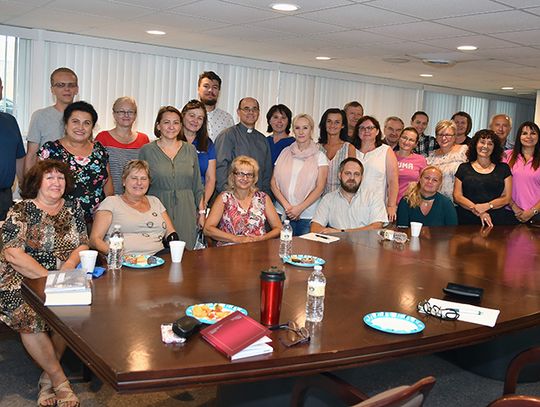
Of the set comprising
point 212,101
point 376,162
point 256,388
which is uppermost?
point 212,101

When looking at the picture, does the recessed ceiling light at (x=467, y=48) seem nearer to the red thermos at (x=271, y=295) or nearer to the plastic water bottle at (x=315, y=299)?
the plastic water bottle at (x=315, y=299)

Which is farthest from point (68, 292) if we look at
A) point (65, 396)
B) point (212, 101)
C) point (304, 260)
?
point (212, 101)

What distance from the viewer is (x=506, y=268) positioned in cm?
308

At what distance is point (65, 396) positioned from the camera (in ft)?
9.52

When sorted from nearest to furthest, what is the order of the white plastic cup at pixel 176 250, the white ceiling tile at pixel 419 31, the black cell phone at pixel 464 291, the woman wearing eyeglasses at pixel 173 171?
the black cell phone at pixel 464 291
the white plastic cup at pixel 176 250
the woman wearing eyeglasses at pixel 173 171
the white ceiling tile at pixel 419 31

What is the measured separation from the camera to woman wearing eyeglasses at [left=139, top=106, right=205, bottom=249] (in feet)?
12.9

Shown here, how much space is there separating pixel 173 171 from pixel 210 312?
2041mm

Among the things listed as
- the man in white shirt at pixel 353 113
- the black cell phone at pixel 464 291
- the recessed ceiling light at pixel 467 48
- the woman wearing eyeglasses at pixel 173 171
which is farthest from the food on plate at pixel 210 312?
the recessed ceiling light at pixel 467 48

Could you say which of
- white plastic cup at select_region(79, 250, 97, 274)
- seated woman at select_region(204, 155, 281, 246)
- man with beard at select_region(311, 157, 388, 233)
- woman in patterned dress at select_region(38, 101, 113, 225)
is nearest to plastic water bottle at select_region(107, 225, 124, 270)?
white plastic cup at select_region(79, 250, 97, 274)

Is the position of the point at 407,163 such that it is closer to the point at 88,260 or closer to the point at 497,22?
the point at 497,22

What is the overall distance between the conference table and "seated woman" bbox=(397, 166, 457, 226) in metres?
0.80

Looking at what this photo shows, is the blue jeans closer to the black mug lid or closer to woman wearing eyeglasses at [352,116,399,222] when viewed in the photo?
woman wearing eyeglasses at [352,116,399,222]

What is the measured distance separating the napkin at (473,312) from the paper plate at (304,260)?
68 cm

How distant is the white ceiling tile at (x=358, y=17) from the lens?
409 centimetres
